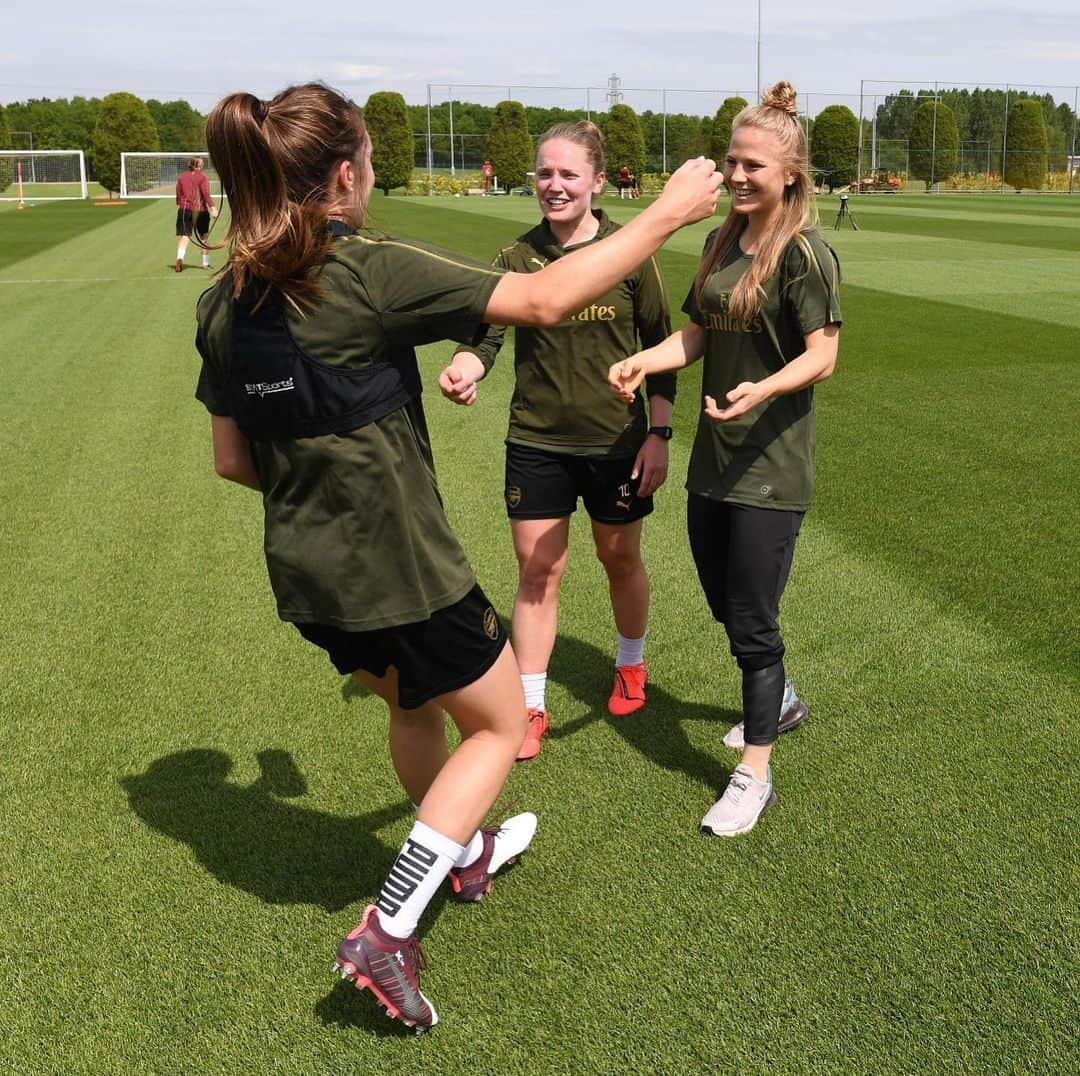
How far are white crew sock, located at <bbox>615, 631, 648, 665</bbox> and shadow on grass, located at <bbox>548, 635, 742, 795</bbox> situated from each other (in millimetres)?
168

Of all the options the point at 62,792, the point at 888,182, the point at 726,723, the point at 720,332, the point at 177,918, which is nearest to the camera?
the point at 177,918

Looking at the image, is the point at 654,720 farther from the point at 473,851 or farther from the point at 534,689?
the point at 473,851

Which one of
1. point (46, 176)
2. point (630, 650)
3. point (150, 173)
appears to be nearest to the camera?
point (630, 650)

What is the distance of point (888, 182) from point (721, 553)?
66.1 metres

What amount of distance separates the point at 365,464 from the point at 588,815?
5.54 feet

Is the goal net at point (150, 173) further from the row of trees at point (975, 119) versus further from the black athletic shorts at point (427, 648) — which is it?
the black athletic shorts at point (427, 648)

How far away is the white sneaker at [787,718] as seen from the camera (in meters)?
4.28

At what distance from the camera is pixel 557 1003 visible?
294 centimetres

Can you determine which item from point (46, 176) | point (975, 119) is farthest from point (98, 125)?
point (975, 119)

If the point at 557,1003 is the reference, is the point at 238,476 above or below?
above

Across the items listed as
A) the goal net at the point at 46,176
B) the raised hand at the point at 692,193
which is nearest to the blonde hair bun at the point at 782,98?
the raised hand at the point at 692,193

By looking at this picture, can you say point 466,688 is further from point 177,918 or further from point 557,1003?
point 177,918

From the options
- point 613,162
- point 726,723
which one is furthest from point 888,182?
point 726,723

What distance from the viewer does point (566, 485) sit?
4344 mm
